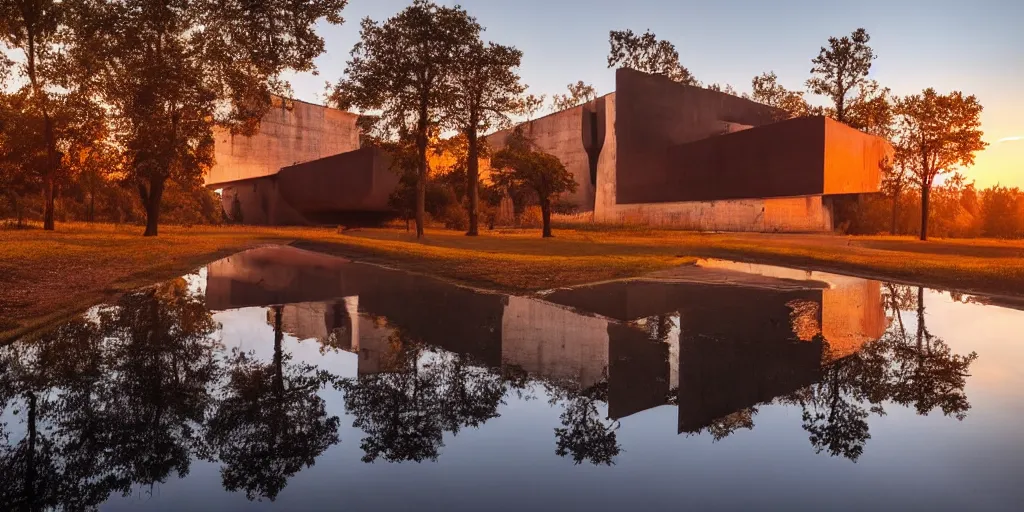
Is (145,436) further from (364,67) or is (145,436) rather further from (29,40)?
(29,40)

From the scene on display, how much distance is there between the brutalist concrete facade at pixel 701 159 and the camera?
4022cm

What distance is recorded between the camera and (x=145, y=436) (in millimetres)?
4543

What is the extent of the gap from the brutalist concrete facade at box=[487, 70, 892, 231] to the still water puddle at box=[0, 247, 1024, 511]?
33.5m

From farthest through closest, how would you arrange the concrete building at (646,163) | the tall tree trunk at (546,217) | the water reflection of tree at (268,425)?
the concrete building at (646,163) → the tall tree trunk at (546,217) → the water reflection of tree at (268,425)

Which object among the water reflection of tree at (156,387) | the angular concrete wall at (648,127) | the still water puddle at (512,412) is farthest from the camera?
the angular concrete wall at (648,127)

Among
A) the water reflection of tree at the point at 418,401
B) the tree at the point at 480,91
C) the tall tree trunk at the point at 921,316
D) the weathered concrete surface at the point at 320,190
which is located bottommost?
the water reflection of tree at the point at 418,401

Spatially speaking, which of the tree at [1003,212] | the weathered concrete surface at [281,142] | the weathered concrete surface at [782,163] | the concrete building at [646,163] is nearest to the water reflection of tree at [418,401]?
the concrete building at [646,163]

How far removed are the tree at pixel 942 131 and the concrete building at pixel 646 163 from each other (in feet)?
16.2

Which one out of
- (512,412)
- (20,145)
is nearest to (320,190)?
(20,145)

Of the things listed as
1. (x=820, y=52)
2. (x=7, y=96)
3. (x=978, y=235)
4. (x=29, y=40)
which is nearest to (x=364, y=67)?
Result: (x=29, y=40)

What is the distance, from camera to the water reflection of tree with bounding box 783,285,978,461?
15.9 ft

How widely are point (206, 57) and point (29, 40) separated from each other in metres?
10.6

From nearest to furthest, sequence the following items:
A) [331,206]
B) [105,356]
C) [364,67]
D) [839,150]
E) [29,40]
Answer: [105,356] < [29,40] < [364,67] < [839,150] < [331,206]

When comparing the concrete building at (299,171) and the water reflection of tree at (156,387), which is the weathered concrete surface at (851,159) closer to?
the concrete building at (299,171)
